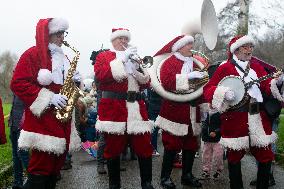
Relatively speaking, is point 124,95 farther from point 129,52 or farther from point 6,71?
point 6,71

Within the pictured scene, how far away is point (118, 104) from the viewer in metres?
6.04

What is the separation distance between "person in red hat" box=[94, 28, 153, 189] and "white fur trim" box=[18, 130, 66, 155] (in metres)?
1.30

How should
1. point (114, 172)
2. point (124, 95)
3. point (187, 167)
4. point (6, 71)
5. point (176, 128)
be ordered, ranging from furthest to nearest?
point (6, 71)
point (187, 167)
point (176, 128)
point (114, 172)
point (124, 95)

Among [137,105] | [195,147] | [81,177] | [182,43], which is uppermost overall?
[182,43]

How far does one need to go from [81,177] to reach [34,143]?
3.08 metres

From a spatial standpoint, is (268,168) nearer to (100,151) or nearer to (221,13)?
(100,151)

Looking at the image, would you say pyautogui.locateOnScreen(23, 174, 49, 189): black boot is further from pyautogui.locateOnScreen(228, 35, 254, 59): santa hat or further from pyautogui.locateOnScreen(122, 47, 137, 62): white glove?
pyautogui.locateOnScreen(228, 35, 254, 59): santa hat

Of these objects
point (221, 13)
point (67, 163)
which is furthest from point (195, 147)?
point (221, 13)

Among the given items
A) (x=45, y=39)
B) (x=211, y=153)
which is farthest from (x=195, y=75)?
(x=45, y=39)

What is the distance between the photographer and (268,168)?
18.8ft

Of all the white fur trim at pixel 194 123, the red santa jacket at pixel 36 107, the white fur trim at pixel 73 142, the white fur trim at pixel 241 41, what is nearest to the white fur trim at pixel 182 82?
the white fur trim at pixel 194 123

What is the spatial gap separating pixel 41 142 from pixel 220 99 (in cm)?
215

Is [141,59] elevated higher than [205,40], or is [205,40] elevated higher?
[205,40]

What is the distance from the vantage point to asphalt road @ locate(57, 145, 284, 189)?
6.88 metres
